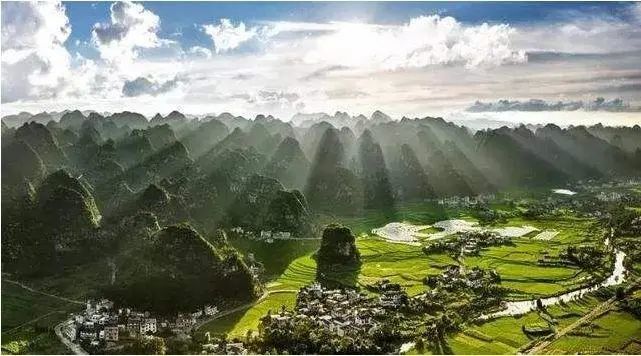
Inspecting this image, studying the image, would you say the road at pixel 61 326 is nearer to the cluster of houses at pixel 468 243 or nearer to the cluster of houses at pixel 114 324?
the cluster of houses at pixel 114 324

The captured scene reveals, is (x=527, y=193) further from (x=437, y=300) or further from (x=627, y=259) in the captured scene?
(x=437, y=300)

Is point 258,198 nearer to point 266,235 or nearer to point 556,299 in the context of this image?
point 266,235

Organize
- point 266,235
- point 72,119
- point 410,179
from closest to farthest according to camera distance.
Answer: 1. point 266,235
2. point 410,179
3. point 72,119

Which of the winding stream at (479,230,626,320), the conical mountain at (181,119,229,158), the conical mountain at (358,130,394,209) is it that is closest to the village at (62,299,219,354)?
the winding stream at (479,230,626,320)

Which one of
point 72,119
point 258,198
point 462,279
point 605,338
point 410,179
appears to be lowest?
point 605,338

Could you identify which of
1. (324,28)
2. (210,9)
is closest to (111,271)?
(210,9)

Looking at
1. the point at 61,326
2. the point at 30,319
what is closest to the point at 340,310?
the point at 61,326

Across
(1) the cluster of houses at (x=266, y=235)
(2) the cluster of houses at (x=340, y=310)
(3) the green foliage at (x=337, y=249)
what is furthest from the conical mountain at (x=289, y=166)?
(2) the cluster of houses at (x=340, y=310)
